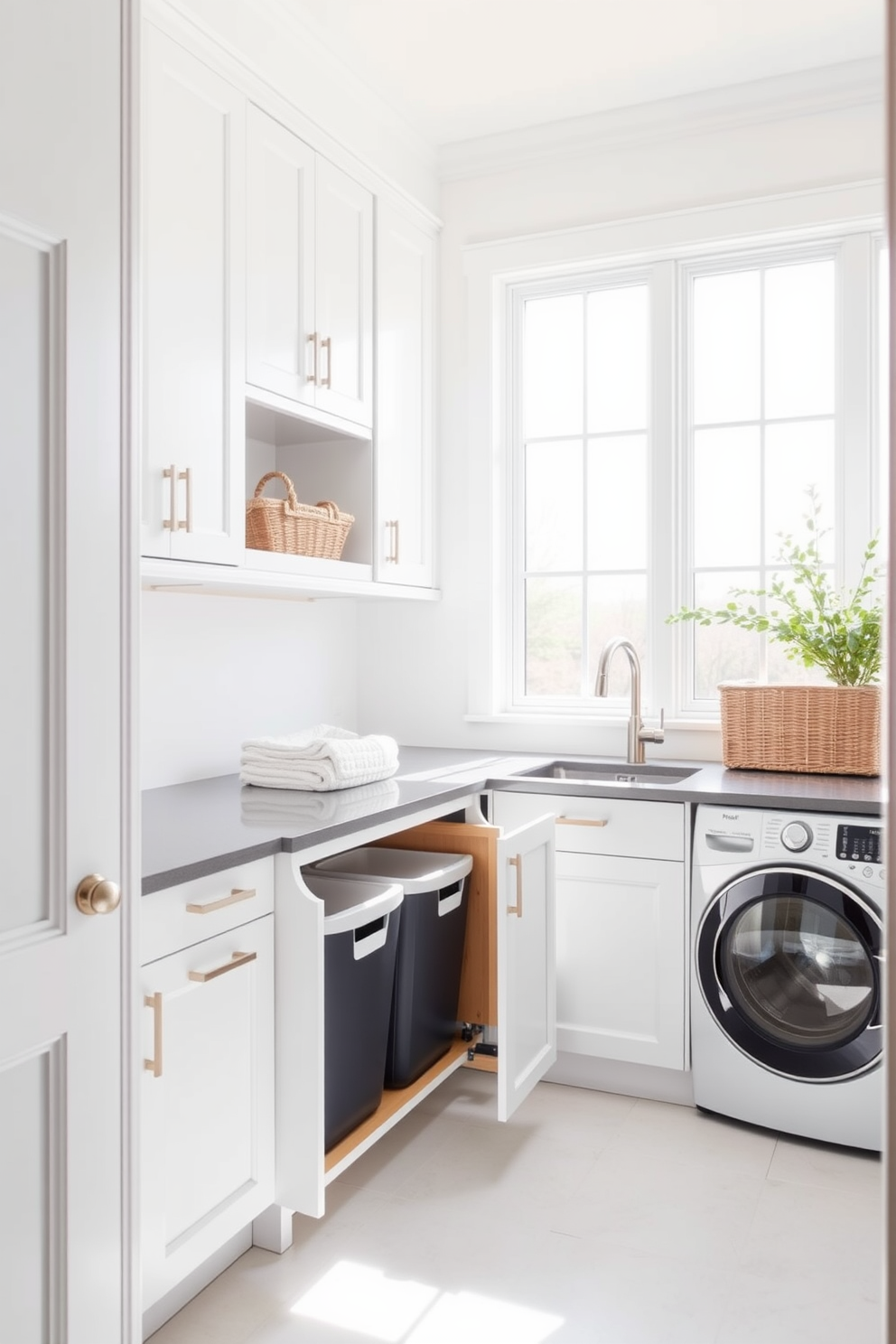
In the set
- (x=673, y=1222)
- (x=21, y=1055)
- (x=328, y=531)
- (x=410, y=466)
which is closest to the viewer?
(x=21, y=1055)

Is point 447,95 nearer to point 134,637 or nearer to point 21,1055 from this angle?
point 134,637

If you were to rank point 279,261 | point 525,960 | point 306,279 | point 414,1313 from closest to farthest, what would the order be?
1. point 414,1313
2. point 525,960
3. point 279,261
4. point 306,279

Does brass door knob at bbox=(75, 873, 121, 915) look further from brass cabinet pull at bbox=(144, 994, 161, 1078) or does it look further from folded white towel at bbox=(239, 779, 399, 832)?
folded white towel at bbox=(239, 779, 399, 832)

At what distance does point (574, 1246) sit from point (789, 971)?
2.64ft

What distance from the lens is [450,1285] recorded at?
1.87 m

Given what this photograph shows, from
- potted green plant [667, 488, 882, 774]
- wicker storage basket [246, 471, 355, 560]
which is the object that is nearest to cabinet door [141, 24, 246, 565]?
wicker storage basket [246, 471, 355, 560]

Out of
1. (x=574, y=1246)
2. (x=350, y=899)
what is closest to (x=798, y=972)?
(x=574, y=1246)

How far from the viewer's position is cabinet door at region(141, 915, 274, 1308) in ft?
5.10

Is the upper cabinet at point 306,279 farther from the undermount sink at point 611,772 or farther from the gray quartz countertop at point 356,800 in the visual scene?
the undermount sink at point 611,772

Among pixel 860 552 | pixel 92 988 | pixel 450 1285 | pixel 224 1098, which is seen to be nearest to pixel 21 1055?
pixel 92 988

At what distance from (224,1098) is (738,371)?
99.2 inches

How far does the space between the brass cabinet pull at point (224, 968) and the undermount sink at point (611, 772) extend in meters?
1.16

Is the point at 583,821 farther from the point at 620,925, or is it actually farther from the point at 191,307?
the point at 191,307

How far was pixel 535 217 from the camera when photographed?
329 cm
